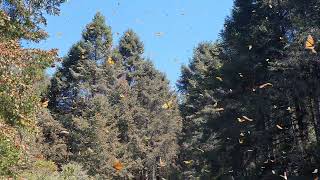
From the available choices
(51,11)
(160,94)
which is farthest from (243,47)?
(160,94)

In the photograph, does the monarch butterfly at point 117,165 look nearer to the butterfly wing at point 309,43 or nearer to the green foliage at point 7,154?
the butterfly wing at point 309,43

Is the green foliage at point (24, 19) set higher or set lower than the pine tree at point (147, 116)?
lower

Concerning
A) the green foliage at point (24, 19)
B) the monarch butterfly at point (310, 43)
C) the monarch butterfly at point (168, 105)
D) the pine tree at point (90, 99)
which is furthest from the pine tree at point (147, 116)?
the green foliage at point (24, 19)

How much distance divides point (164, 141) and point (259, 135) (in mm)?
34157

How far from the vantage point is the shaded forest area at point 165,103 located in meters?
12.6

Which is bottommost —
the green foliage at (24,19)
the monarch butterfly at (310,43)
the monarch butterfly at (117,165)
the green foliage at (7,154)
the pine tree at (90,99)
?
the green foliage at (7,154)

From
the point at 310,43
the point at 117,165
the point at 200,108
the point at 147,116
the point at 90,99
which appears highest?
the point at 147,116

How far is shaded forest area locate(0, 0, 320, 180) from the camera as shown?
12609 millimetres

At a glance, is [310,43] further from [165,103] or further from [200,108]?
[165,103]

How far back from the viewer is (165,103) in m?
60.4

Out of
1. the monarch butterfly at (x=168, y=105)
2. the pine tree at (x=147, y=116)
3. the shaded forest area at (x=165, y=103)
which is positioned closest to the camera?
the shaded forest area at (x=165, y=103)

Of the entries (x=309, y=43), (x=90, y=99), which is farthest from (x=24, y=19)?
(x=90, y=99)

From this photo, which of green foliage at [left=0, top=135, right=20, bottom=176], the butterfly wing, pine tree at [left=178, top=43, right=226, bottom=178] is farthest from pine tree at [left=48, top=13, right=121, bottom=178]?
green foliage at [left=0, top=135, right=20, bottom=176]

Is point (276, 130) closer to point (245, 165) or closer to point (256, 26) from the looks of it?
point (245, 165)
